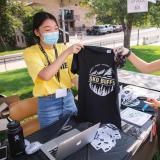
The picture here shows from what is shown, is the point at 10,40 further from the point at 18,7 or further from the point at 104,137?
the point at 104,137

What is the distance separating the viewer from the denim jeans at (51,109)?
6.25 ft

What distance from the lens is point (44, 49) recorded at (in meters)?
1.94

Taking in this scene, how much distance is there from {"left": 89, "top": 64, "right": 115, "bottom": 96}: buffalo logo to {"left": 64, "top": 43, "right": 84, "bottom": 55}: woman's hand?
20 centimetres

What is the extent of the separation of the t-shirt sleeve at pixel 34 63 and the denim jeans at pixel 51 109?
240mm

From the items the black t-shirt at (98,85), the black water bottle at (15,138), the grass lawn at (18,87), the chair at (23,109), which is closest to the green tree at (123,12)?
the grass lawn at (18,87)

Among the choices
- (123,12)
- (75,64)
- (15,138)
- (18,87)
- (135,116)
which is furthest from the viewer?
(123,12)

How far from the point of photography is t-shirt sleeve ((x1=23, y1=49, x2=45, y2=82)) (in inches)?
70.0

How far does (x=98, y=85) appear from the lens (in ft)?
5.63

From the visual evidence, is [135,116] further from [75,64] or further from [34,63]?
[34,63]

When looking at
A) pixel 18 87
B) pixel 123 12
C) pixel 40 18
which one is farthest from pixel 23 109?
pixel 123 12

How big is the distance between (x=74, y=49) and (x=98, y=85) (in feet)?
1.15

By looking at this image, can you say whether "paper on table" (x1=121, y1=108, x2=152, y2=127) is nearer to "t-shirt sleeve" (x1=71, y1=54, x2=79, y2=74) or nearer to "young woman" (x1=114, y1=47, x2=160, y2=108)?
"young woman" (x1=114, y1=47, x2=160, y2=108)

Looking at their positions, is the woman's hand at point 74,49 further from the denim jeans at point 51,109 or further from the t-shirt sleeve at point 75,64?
the denim jeans at point 51,109

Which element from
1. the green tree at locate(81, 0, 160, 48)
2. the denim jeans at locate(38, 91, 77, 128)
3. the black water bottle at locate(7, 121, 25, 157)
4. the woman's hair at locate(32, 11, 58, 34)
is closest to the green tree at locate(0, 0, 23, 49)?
the green tree at locate(81, 0, 160, 48)
